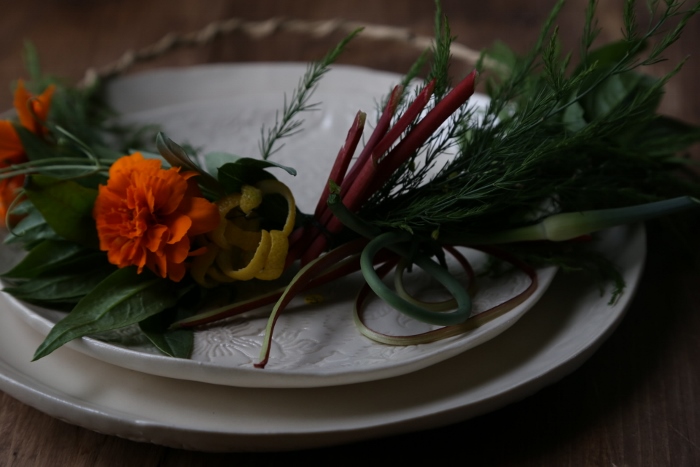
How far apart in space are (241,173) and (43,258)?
211 mm

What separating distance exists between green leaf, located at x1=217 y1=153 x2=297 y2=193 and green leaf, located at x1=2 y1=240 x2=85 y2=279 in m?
0.16

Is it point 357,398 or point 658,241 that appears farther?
point 658,241

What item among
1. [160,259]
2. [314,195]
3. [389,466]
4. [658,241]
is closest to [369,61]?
[314,195]

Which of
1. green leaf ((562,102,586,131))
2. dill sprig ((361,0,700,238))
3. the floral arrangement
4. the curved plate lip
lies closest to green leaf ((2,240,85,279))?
the floral arrangement

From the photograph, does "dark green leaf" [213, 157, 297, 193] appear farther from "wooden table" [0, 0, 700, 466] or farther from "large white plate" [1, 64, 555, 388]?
"wooden table" [0, 0, 700, 466]

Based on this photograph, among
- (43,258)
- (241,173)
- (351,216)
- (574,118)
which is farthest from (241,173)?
(574,118)

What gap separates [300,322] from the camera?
67 cm

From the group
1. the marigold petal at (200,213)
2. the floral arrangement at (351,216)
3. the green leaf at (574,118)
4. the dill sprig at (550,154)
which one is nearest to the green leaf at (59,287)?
the floral arrangement at (351,216)

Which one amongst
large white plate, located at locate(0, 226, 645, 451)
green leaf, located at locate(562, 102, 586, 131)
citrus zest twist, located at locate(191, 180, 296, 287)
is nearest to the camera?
large white plate, located at locate(0, 226, 645, 451)

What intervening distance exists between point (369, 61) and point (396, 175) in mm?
614

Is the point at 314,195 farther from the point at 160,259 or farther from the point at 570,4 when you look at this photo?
the point at 570,4

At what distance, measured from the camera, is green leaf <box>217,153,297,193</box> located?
2.12ft

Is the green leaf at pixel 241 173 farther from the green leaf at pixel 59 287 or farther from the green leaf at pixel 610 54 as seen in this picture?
the green leaf at pixel 610 54

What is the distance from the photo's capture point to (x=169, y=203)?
634 millimetres
